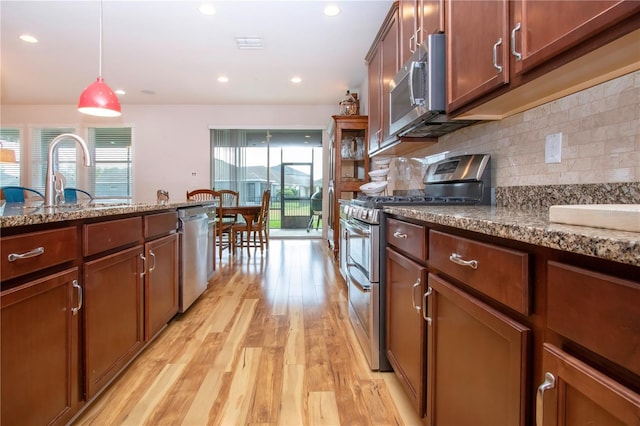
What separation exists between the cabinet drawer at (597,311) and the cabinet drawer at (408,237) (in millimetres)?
575

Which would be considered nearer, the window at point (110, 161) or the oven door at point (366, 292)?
the oven door at point (366, 292)

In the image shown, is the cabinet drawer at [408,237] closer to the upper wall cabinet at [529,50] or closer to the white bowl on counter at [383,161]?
the upper wall cabinet at [529,50]

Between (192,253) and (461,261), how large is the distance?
84.8 inches

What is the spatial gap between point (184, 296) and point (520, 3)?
8.10 ft

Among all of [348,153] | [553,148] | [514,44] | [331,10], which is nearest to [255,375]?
[553,148]

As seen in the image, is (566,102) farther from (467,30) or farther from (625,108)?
(467,30)

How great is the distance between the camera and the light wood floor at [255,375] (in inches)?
53.4

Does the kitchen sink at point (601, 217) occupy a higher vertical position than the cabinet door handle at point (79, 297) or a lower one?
higher

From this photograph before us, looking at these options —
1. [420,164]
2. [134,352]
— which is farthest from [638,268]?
[420,164]

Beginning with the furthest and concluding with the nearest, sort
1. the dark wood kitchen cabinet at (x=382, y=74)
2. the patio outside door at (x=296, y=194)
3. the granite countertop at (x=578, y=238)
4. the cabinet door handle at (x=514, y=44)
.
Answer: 1. the patio outside door at (x=296, y=194)
2. the dark wood kitchen cabinet at (x=382, y=74)
3. the cabinet door handle at (x=514, y=44)
4. the granite countertop at (x=578, y=238)

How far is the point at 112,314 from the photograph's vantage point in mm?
1462

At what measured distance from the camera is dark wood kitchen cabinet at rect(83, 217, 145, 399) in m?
1.29

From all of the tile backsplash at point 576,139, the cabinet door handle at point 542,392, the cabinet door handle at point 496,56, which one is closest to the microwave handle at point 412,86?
the tile backsplash at point 576,139

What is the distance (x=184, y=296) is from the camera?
2398mm
